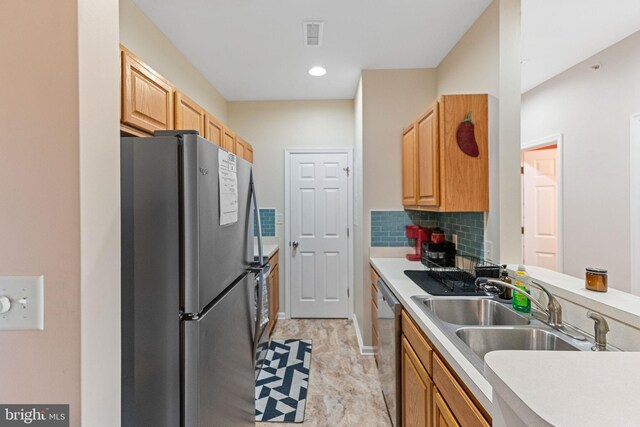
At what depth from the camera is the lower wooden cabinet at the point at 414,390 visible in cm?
129

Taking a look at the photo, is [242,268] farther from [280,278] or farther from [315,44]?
[280,278]

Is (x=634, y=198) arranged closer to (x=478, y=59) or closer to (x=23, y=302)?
(x=478, y=59)

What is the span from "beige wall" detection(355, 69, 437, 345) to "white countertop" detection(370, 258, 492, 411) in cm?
53

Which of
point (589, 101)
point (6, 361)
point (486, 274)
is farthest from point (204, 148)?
point (589, 101)

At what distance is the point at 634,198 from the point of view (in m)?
2.26

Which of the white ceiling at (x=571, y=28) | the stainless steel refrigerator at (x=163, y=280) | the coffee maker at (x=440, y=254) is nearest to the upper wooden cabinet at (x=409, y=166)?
the coffee maker at (x=440, y=254)

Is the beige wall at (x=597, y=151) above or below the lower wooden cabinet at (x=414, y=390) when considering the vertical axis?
above

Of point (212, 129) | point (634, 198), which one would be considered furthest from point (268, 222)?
point (634, 198)

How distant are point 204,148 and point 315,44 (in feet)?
5.42

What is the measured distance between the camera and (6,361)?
0.69m

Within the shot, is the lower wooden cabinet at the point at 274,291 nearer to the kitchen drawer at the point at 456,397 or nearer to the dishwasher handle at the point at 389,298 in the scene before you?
the dishwasher handle at the point at 389,298

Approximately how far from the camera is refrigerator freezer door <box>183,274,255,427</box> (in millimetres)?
1094

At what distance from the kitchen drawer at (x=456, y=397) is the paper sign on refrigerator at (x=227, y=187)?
1.06m

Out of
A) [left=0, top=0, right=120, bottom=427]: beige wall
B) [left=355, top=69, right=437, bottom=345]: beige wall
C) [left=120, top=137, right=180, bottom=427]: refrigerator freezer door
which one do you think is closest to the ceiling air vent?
[left=355, top=69, right=437, bottom=345]: beige wall
